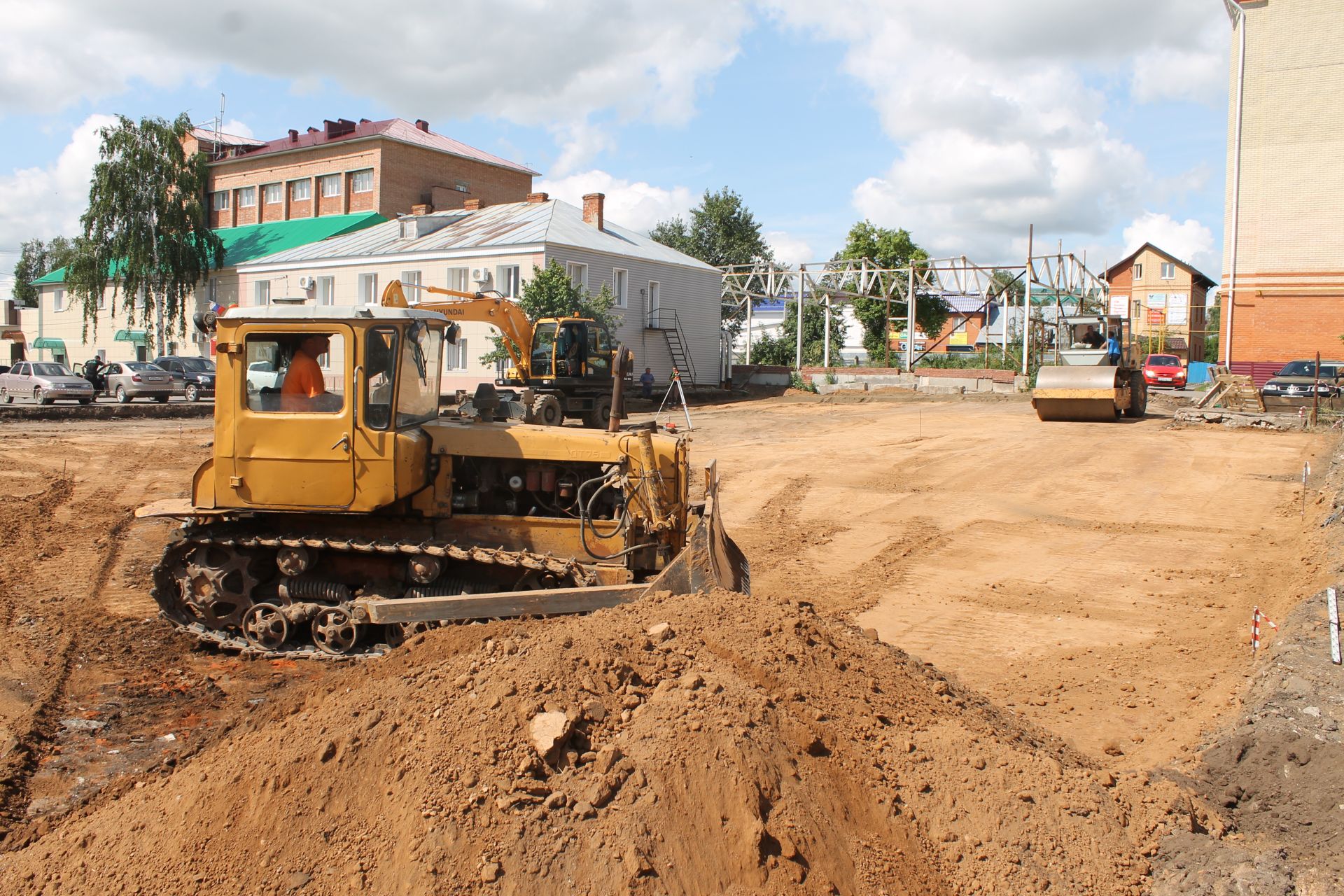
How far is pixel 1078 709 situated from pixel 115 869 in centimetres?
553

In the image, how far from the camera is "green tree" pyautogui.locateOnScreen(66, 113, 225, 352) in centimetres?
4241

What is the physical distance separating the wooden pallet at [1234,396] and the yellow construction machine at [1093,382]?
1.54m

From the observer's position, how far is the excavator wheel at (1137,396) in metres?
23.0

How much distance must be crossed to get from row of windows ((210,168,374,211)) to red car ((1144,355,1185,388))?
1308 inches

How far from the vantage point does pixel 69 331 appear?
51688 millimetres

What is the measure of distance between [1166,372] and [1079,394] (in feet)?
63.1

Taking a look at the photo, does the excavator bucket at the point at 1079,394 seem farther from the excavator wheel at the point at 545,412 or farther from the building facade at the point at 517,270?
the excavator wheel at the point at 545,412

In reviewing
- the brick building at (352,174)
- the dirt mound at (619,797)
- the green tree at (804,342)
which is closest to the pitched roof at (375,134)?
the brick building at (352,174)

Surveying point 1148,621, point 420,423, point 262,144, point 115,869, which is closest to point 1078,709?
point 1148,621

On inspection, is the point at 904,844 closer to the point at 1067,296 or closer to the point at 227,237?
the point at 1067,296

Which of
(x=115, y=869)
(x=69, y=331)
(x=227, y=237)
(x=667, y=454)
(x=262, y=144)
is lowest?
(x=115, y=869)

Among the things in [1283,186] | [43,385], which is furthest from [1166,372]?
[43,385]

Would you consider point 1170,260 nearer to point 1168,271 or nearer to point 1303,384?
point 1168,271

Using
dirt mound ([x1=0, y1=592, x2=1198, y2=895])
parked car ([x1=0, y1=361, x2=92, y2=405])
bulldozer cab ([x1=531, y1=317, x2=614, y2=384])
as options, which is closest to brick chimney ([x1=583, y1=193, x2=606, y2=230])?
bulldozer cab ([x1=531, y1=317, x2=614, y2=384])
